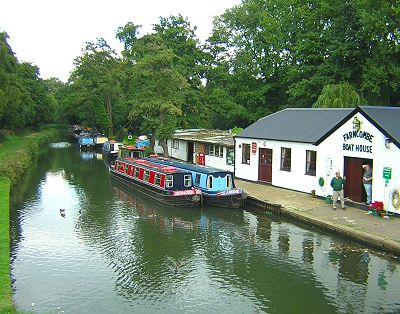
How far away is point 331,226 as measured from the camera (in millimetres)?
16672

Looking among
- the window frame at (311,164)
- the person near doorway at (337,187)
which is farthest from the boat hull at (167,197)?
the person near doorway at (337,187)

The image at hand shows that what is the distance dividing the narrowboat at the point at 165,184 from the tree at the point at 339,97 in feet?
41.7

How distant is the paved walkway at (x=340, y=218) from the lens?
14.9 m

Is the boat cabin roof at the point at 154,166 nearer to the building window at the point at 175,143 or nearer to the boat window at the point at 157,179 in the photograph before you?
the boat window at the point at 157,179

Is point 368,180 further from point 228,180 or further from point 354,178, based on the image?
point 228,180

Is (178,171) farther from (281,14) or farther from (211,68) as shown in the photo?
(281,14)

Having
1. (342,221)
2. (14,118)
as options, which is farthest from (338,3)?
(14,118)

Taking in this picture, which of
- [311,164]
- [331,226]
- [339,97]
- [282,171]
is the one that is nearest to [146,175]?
[282,171]

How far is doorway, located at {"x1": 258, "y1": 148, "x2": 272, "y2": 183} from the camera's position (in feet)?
79.4

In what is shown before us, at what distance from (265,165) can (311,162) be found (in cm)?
348

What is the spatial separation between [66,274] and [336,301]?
25.3 feet

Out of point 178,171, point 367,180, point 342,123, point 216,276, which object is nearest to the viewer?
point 216,276

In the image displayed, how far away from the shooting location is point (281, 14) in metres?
42.3

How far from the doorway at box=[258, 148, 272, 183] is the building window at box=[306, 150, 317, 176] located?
2788 millimetres
